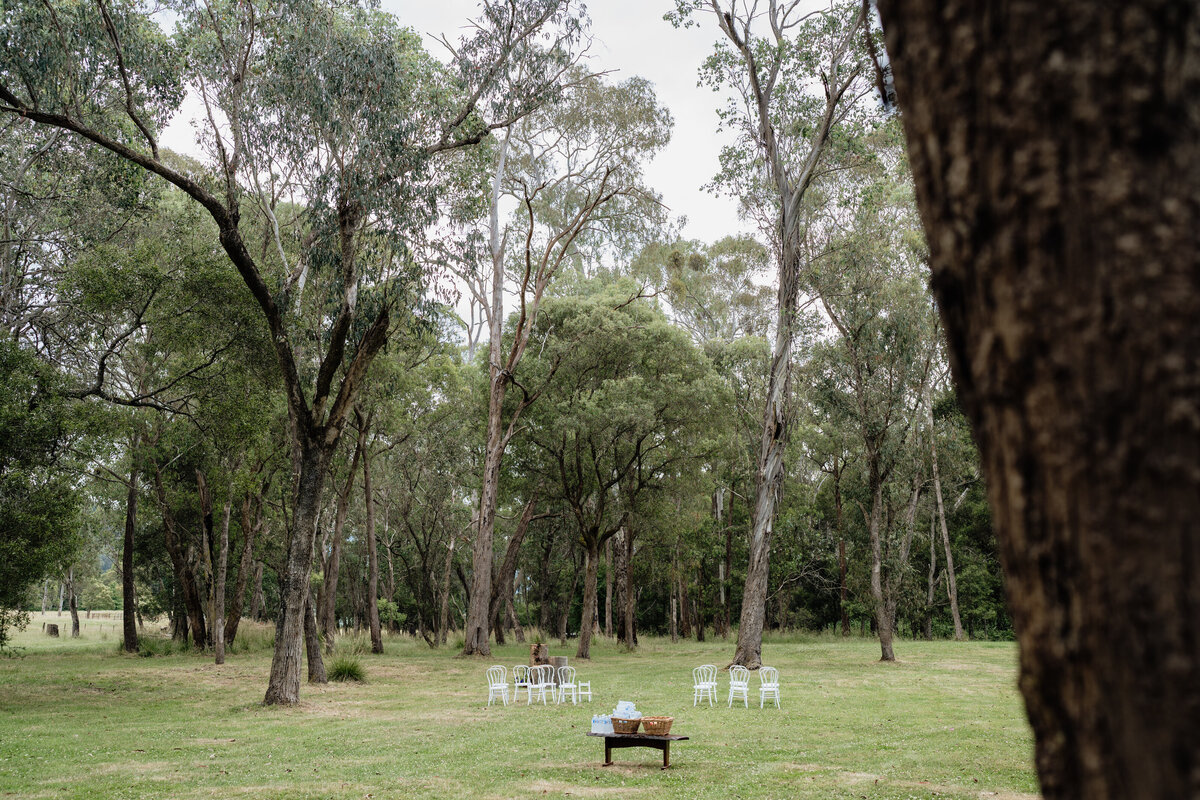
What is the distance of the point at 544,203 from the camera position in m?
31.1

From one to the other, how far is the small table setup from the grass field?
0.80 feet

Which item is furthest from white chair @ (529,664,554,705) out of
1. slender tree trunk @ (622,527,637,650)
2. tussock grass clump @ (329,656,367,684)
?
slender tree trunk @ (622,527,637,650)

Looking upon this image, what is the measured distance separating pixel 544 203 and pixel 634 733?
24480 mm

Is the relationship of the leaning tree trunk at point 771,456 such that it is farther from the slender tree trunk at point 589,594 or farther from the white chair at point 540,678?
the slender tree trunk at point 589,594

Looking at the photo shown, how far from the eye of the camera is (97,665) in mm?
22594

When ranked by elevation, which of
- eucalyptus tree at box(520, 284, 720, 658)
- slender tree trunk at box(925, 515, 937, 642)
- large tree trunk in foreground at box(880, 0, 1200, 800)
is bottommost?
slender tree trunk at box(925, 515, 937, 642)

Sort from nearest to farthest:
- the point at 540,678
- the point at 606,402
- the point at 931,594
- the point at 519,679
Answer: the point at 540,678, the point at 519,679, the point at 606,402, the point at 931,594

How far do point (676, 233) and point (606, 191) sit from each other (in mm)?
3896

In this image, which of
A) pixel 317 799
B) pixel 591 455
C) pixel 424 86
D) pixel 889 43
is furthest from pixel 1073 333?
pixel 591 455

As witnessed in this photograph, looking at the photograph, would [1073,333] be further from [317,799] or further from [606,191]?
[606,191]

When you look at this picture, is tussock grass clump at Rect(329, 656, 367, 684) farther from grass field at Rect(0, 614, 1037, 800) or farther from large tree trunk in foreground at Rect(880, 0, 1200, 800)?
large tree trunk in foreground at Rect(880, 0, 1200, 800)

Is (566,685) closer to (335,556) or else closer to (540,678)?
(540,678)

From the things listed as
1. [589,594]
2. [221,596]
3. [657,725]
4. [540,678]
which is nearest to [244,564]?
[221,596]

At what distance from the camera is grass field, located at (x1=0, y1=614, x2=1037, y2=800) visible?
806 centimetres
